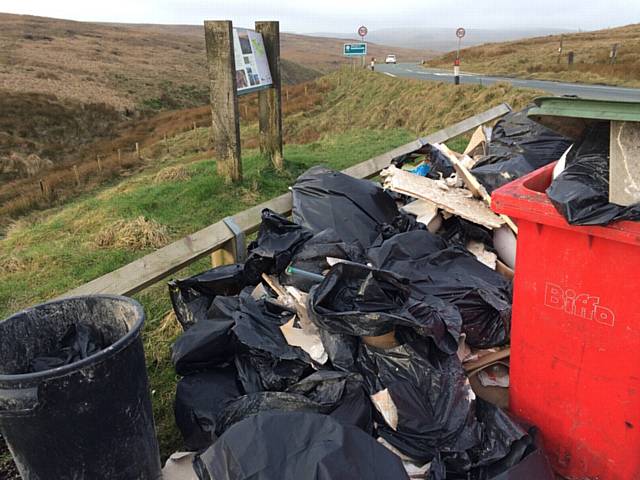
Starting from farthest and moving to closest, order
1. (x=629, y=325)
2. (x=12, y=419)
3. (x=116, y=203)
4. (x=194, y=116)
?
(x=194, y=116) → (x=116, y=203) → (x=629, y=325) → (x=12, y=419)

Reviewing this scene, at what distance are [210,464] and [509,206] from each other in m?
1.48

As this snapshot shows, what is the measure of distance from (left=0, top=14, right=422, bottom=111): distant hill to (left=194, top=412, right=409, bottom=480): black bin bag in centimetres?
3336

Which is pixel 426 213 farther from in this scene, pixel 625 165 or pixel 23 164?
→ pixel 23 164

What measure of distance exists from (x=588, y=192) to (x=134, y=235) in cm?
461

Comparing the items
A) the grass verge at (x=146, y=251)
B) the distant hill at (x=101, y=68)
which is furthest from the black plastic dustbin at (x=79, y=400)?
the distant hill at (x=101, y=68)

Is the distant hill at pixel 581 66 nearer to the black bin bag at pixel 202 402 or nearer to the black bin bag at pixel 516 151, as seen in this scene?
the black bin bag at pixel 516 151

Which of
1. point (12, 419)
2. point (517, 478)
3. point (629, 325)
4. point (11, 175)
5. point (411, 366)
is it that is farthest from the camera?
point (11, 175)

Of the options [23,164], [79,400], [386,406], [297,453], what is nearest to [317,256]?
[386,406]

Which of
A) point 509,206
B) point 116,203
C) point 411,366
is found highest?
point 509,206

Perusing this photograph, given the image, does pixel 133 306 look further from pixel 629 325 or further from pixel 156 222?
pixel 156 222

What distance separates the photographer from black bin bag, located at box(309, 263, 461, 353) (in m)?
2.16

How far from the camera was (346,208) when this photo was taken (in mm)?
3721

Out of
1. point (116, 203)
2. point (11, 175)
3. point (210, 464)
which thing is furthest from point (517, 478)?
point (11, 175)

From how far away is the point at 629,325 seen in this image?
1.80m
